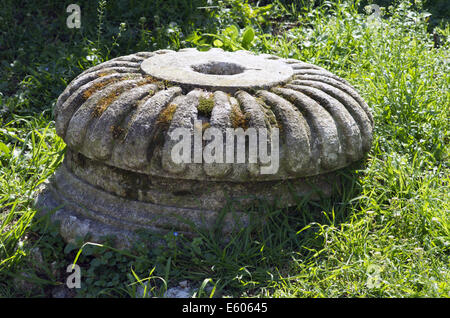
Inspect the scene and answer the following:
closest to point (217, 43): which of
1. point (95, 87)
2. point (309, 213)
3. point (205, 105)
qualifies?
point (95, 87)

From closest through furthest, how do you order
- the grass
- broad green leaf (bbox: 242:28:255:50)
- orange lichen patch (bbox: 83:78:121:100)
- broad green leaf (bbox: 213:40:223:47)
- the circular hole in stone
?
1. the grass
2. orange lichen patch (bbox: 83:78:121:100)
3. the circular hole in stone
4. broad green leaf (bbox: 213:40:223:47)
5. broad green leaf (bbox: 242:28:255:50)

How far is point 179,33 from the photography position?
17.2 feet

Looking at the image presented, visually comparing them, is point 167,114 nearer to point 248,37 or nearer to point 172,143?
point 172,143

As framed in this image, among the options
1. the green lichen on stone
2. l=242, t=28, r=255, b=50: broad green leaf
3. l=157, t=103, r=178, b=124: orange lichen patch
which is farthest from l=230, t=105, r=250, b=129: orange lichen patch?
l=242, t=28, r=255, b=50: broad green leaf

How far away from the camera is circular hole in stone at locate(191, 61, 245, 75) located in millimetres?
3361

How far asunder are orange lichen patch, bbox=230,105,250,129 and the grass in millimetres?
434

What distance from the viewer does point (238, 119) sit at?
8.86 feet

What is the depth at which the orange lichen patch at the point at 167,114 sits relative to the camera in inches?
106

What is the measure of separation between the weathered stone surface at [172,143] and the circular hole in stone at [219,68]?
0.24 metres

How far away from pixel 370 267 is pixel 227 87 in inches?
47.7

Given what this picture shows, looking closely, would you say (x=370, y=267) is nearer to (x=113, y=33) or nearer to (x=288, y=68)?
(x=288, y=68)

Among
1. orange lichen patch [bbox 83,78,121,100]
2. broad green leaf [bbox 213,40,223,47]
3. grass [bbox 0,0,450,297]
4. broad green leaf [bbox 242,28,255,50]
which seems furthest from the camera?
broad green leaf [bbox 242,28,255,50]

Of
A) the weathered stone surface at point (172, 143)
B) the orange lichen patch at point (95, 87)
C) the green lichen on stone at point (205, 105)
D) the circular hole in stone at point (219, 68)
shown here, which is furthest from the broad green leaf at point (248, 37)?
the green lichen on stone at point (205, 105)

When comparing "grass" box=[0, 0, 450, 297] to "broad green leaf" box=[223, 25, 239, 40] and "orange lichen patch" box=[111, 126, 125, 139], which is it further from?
"orange lichen patch" box=[111, 126, 125, 139]
